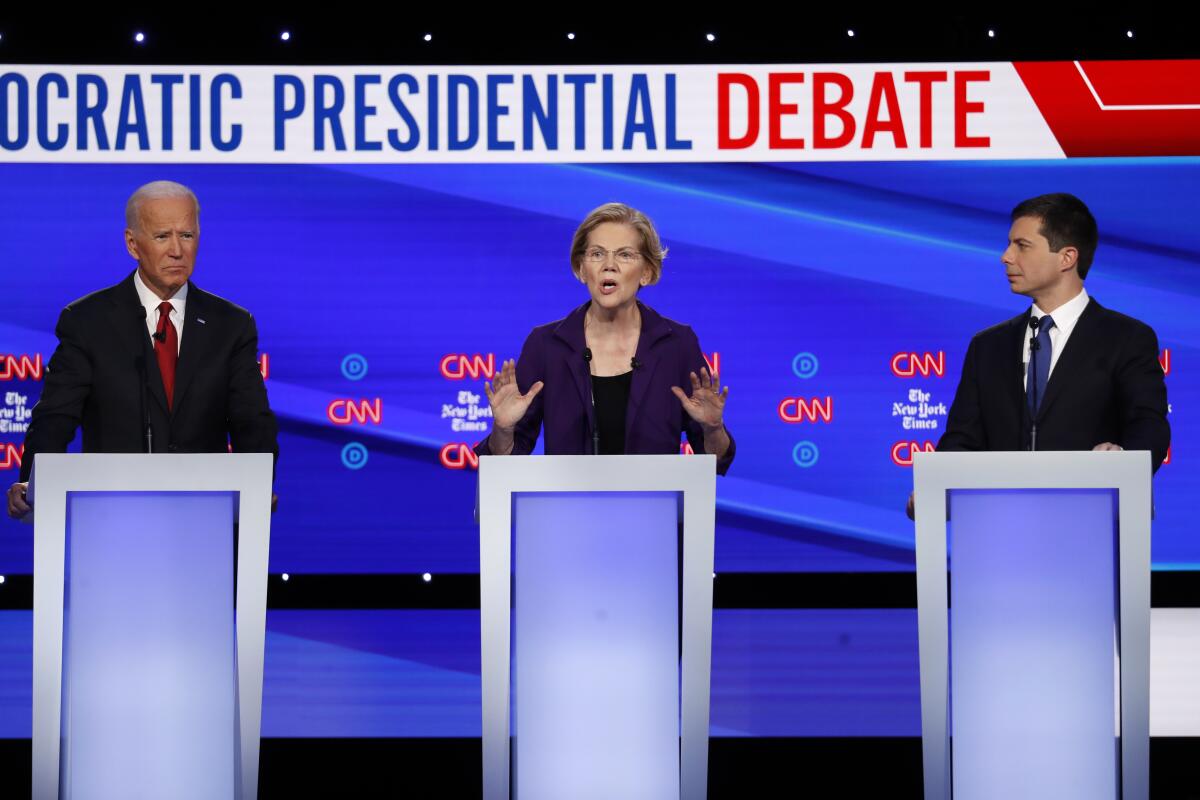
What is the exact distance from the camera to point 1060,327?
154 inches

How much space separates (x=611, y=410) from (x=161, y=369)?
1.18 m

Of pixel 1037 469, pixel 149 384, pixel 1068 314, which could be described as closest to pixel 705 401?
pixel 1037 469

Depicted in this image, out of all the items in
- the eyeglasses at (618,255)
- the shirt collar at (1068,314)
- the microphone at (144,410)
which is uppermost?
the eyeglasses at (618,255)

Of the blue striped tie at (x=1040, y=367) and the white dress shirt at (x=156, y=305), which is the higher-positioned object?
the white dress shirt at (x=156, y=305)

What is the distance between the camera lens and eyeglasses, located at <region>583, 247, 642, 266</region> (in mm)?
3789

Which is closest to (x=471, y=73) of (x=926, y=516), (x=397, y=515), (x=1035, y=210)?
(x=397, y=515)

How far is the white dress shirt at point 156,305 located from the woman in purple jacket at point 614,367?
0.89 metres

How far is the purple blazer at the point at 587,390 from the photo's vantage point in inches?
149

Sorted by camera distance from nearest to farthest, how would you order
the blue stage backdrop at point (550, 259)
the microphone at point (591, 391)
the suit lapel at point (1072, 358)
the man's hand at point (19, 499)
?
the man's hand at point (19, 499) < the microphone at point (591, 391) < the suit lapel at point (1072, 358) < the blue stage backdrop at point (550, 259)

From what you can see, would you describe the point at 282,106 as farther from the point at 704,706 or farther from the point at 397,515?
the point at 704,706

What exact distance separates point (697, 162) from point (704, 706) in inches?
104

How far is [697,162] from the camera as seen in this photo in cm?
536

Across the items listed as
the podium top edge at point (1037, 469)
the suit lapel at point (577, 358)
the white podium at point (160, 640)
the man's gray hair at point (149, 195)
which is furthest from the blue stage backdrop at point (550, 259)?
the podium top edge at point (1037, 469)

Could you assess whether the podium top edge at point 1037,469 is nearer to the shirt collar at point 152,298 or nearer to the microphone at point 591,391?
the microphone at point 591,391
